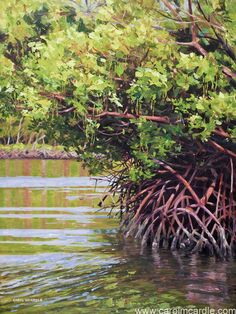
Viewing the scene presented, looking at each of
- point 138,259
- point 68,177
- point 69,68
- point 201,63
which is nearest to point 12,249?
point 138,259

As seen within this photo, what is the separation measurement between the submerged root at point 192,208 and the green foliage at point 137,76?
0.60 m

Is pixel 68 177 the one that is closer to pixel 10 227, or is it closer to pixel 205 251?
pixel 10 227

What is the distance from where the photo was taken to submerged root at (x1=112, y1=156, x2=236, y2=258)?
64.0ft

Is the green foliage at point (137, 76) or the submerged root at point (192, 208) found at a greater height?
the green foliage at point (137, 76)

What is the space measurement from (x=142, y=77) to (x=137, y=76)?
77mm

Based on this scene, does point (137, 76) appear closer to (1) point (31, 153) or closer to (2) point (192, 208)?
(2) point (192, 208)

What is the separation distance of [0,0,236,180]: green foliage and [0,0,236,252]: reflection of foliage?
0.02m

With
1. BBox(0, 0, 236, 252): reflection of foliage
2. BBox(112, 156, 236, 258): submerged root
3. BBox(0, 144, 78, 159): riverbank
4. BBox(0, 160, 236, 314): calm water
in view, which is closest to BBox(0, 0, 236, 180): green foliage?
BBox(0, 0, 236, 252): reflection of foliage

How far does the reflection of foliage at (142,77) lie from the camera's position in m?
17.9

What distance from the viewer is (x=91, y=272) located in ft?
57.3

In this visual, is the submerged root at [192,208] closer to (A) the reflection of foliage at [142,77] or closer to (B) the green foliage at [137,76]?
(A) the reflection of foliage at [142,77]

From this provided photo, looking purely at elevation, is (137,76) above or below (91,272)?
above

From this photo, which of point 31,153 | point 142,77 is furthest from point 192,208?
point 31,153

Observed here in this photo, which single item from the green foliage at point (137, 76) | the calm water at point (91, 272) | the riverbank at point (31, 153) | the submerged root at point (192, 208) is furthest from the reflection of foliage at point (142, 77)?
the riverbank at point (31, 153)
